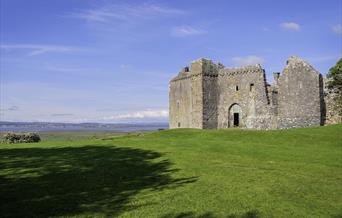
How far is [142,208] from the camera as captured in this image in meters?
12.0

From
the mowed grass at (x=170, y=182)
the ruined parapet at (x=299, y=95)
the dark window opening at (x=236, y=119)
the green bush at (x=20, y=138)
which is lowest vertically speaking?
the mowed grass at (x=170, y=182)

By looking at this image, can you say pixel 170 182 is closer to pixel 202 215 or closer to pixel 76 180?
pixel 76 180

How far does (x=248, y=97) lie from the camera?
52.6 meters

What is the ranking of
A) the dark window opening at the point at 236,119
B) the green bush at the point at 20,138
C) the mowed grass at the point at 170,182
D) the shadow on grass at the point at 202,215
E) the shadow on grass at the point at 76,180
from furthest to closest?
the dark window opening at the point at 236,119
the green bush at the point at 20,138
the mowed grass at the point at 170,182
the shadow on grass at the point at 76,180
the shadow on grass at the point at 202,215

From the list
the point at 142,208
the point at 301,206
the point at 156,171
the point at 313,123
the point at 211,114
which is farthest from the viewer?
the point at 211,114

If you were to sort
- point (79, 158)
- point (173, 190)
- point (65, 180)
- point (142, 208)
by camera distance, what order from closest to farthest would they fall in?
point (142, 208) < point (173, 190) < point (65, 180) < point (79, 158)

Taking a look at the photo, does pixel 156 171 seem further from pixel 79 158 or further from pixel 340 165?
pixel 340 165

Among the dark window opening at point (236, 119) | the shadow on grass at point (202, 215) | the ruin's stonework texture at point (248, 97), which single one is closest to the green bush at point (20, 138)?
the ruin's stonework texture at point (248, 97)

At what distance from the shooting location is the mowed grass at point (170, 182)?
12.0 m

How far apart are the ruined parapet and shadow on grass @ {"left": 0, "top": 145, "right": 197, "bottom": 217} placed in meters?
30.2

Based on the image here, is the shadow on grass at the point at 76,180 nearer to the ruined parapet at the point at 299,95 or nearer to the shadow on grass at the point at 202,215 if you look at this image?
the shadow on grass at the point at 202,215

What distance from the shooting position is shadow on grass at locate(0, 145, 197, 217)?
39.0 ft

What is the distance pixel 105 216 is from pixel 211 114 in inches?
1714

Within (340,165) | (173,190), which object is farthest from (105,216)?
(340,165)
